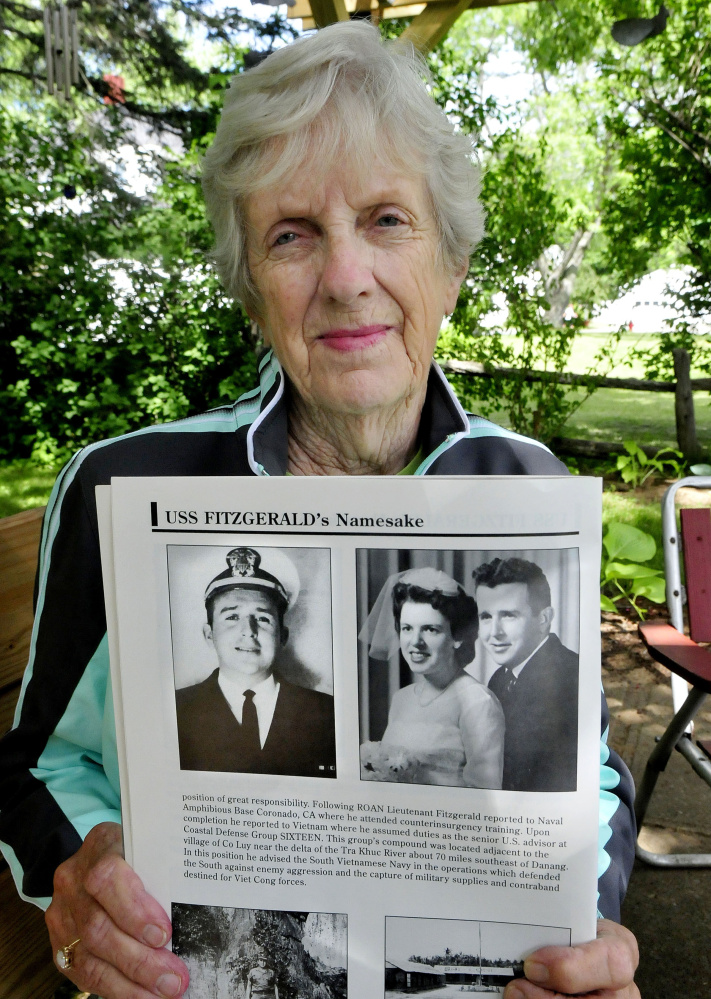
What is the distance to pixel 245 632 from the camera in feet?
2.59

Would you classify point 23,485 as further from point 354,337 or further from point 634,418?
point 634,418

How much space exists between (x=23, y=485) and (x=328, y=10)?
416 cm

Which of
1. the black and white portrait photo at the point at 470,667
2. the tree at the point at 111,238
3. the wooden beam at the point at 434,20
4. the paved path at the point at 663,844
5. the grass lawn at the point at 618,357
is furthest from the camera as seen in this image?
the grass lawn at the point at 618,357

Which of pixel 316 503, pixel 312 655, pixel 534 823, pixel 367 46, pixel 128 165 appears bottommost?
pixel 534 823

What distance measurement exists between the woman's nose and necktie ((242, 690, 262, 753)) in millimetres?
611

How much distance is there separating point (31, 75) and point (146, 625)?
19.7 ft

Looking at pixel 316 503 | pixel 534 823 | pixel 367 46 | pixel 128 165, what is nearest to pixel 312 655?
pixel 316 503

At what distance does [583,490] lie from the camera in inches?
28.2

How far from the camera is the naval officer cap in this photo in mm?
781

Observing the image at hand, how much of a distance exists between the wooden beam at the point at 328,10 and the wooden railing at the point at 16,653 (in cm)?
287

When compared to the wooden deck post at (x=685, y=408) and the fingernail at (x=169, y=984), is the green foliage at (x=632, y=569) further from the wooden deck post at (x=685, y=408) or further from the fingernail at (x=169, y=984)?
the fingernail at (x=169, y=984)

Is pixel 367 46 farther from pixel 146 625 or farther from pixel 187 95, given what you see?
pixel 187 95

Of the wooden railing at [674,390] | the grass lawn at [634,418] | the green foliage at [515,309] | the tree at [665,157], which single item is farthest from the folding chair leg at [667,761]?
the tree at [665,157]

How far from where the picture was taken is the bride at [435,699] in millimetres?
762
